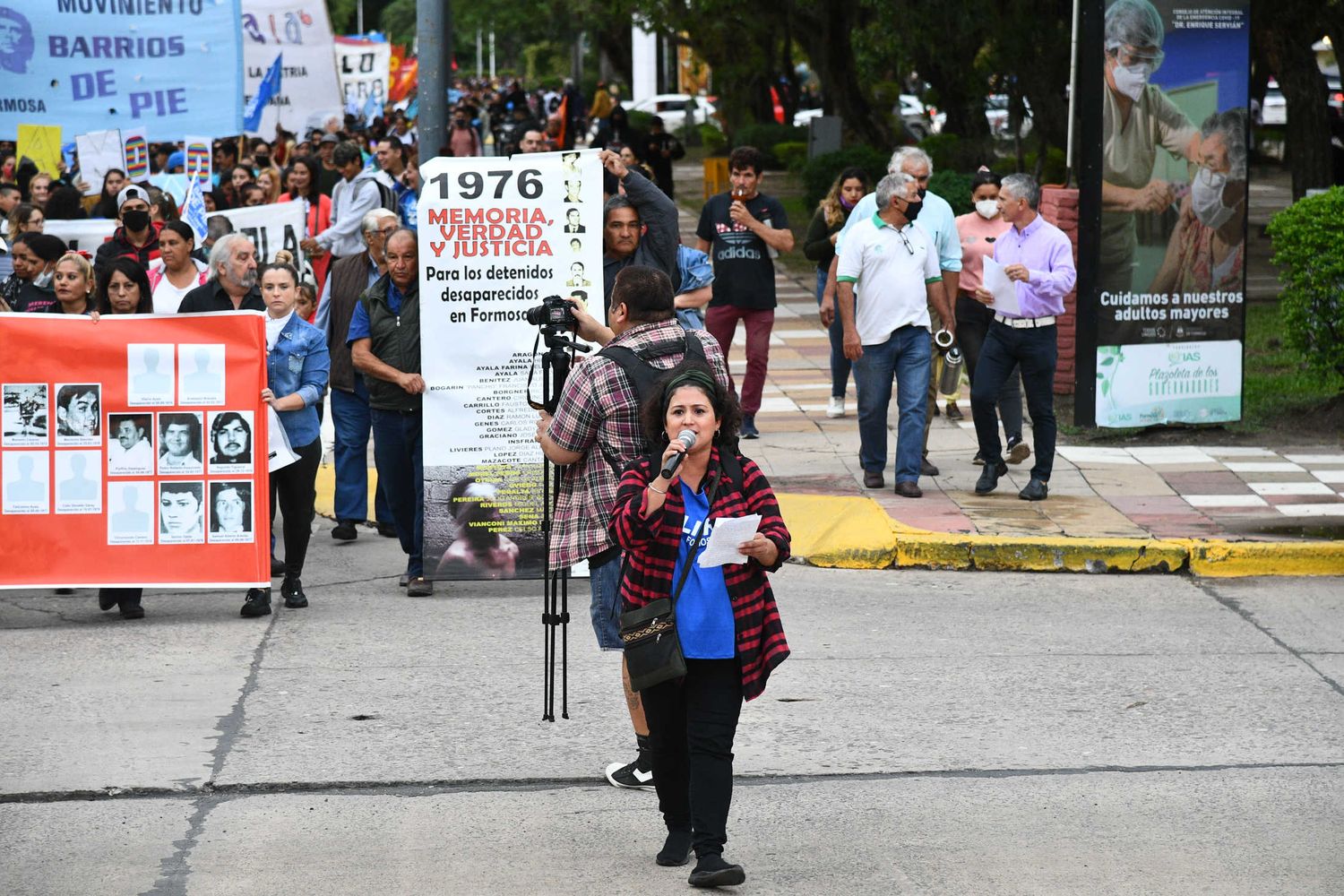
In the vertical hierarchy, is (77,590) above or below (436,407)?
below

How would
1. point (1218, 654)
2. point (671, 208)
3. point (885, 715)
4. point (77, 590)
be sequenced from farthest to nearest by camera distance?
point (77, 590), point (671, 208), point (1218, 654), point (885, 715)

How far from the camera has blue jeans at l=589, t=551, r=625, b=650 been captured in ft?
19.6

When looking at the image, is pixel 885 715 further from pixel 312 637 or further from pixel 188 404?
pixel 188 404

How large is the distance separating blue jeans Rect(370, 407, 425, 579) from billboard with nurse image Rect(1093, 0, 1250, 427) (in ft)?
16.9

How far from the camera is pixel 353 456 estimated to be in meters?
10.2

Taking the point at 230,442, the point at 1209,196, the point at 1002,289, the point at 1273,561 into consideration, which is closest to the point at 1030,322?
the point at 1002,289

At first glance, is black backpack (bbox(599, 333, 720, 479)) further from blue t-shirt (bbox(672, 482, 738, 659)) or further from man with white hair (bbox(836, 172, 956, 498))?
man with white hair (bbox(836, 172, 956, 498))

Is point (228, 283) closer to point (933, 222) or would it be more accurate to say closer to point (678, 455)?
point (933, 222)

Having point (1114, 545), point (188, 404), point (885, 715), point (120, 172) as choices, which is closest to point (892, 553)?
point (1114, 545)

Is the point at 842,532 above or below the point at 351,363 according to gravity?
below

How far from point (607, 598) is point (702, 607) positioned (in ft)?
3.41

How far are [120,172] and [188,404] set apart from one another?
25.4 ft

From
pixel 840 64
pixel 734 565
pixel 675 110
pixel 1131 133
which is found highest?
pixel 675 110

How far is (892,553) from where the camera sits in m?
9.55
